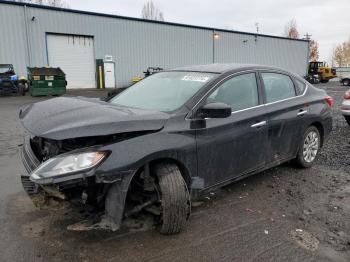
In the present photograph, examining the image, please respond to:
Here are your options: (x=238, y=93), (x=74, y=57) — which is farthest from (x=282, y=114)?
(x=74, y=57)

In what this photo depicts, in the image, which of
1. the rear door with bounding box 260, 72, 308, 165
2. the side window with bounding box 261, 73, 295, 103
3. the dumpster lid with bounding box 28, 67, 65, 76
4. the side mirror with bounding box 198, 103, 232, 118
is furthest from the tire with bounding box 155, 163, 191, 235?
the dumpster lid with bounding box 28, 67, 65, 76

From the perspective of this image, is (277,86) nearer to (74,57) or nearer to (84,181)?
(84,181)

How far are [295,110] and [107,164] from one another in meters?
3.08

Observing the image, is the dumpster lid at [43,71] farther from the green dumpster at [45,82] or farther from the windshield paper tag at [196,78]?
the windshield paper tag at [196,78]

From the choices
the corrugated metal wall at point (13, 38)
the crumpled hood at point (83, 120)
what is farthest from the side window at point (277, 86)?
the corrugated metal wall at point (13, 38)

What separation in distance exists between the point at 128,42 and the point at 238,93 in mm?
25368

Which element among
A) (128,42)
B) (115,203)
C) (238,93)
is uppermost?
(128,42)

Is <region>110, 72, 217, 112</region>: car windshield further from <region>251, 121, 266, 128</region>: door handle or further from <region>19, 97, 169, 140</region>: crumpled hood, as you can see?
<region>251, 121, 266, 128</region>: door handle

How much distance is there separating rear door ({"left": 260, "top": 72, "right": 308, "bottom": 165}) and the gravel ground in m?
0.49

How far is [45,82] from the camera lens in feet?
61.7

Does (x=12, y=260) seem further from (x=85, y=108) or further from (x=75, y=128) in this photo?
(x=85, y=108)

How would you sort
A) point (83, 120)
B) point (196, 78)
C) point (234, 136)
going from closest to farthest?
point (83, 120), point (234, 136), point (196, 78)

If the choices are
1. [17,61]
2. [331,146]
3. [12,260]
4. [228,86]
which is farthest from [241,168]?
[17,61]

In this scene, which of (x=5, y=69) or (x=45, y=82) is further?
(x=5, y=69)
